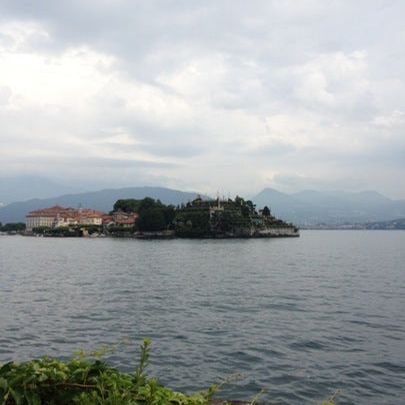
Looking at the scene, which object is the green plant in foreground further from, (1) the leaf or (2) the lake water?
(2) the lake water

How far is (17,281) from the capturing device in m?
46.6

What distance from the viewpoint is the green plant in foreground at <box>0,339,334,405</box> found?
477 cm

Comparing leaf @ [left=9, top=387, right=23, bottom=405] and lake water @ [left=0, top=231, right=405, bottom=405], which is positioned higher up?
leaf @ [left=9, top=387, right=23, bottom=405]

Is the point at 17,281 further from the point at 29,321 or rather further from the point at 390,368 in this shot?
the point at 390,368

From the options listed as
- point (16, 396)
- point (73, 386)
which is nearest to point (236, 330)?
point (73, 386)

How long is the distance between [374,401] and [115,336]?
1192 centimetres

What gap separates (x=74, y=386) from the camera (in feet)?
16.6

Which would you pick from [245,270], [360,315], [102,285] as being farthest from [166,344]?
[245,270]

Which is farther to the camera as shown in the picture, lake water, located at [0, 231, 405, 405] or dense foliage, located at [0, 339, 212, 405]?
lake water, located at [0, 231, 405, 405]

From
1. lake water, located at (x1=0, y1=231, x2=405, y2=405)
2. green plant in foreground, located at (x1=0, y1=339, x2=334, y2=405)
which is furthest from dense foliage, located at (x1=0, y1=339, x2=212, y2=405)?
lake water, located at (x1=0, y1=231, x2=405, y2=405)

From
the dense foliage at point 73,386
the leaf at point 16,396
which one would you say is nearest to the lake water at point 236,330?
the dense foliage at point 73,386

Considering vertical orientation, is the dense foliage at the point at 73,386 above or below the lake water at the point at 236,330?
above

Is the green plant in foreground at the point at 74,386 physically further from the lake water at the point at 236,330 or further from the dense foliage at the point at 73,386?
the lake water at the point at 236,330

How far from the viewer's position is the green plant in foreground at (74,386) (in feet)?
15.7
